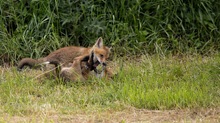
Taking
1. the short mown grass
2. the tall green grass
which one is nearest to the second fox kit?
the short mown grass

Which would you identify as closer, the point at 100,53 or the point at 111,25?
the point at 100,53

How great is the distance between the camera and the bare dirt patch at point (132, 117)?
731 cm

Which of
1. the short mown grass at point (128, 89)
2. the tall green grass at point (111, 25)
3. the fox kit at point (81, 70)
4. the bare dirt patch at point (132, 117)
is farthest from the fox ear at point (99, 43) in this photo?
the bare dirt patch at point (132, 117)

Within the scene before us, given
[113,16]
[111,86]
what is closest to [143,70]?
[111,86]

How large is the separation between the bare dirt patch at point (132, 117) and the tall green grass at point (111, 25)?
297 centimetres

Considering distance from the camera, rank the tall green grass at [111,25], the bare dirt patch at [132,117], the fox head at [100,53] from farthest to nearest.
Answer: the tall green grass at [111,25] → the fox head at [100,53] → the bare dirt patch at [132,117]

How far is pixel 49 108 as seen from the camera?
779cm

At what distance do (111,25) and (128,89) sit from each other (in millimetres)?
2765

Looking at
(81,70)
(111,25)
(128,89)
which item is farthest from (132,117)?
(111,25)

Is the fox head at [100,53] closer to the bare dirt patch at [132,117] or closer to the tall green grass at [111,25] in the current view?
the tall green grass at [111,25]

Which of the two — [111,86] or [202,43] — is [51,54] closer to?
[111,86]

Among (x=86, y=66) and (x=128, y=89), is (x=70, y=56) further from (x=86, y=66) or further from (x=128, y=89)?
(x=128, y=89)

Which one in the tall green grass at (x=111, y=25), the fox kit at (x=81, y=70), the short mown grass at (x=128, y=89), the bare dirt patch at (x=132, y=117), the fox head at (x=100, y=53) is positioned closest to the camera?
the bare dirt patch at (x=132, y=117)

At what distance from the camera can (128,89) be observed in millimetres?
8289
